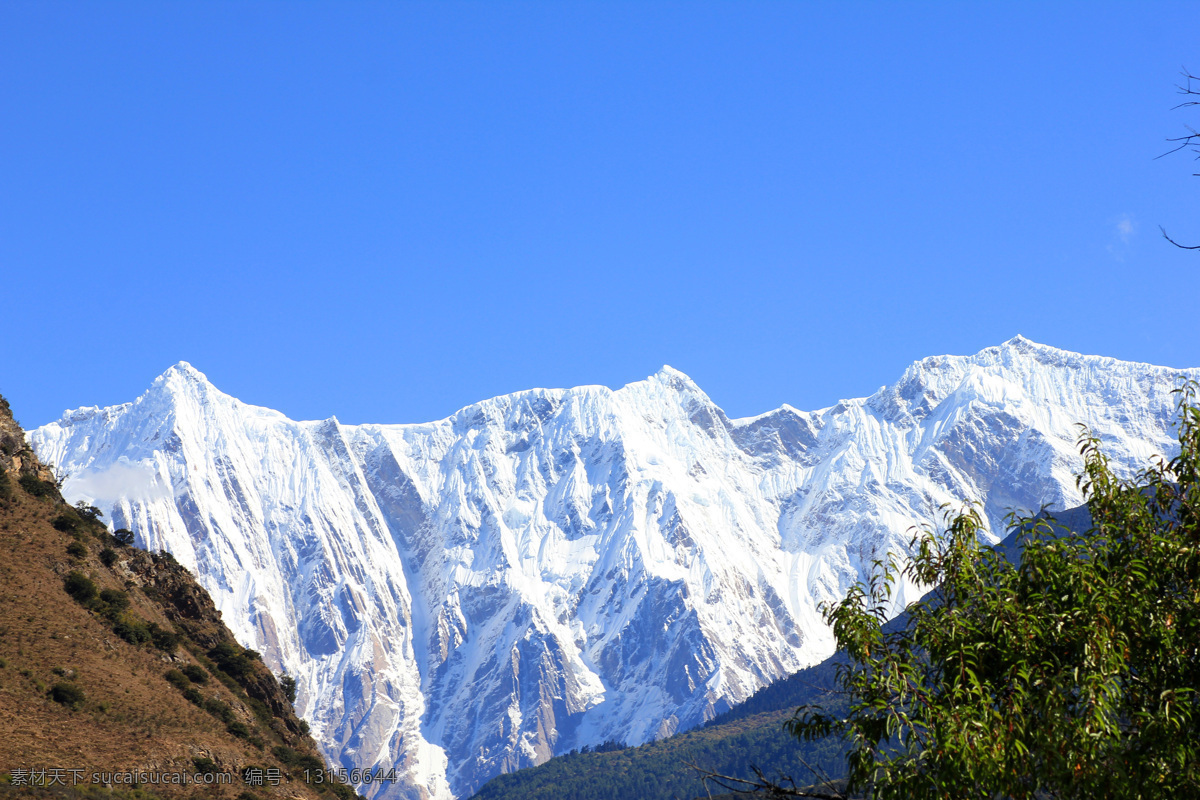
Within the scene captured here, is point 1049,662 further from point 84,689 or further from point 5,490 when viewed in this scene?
point 5,490

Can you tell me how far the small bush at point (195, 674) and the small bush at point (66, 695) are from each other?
17.4m

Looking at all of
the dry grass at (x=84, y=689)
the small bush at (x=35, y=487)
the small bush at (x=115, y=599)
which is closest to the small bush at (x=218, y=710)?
the dry grass at (x=84, y=689)

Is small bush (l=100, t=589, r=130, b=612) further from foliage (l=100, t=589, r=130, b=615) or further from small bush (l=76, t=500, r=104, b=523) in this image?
small bush (l=76, t=500, r=104, b=523)

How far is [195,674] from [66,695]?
19.3 meters

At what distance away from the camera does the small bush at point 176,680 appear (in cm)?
7388

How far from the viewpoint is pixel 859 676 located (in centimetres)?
1766

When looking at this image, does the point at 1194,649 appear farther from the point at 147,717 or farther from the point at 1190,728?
the point at 147,717

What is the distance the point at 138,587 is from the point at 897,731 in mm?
86245

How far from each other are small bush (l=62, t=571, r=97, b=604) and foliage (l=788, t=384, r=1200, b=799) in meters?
70.0

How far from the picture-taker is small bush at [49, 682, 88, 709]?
196 feet

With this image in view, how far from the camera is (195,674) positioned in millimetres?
78812

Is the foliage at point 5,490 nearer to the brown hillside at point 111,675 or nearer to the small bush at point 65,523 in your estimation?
the brown hillside at point 111,675

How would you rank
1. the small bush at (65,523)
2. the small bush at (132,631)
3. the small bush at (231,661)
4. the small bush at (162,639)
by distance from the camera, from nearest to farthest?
the small bush at (132,631) → the small bush at (162,639) → the small bush at (65,523) → the small bush at (231,661)

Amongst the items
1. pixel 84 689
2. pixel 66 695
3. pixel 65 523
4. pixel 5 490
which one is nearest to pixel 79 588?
pixel 65 523
